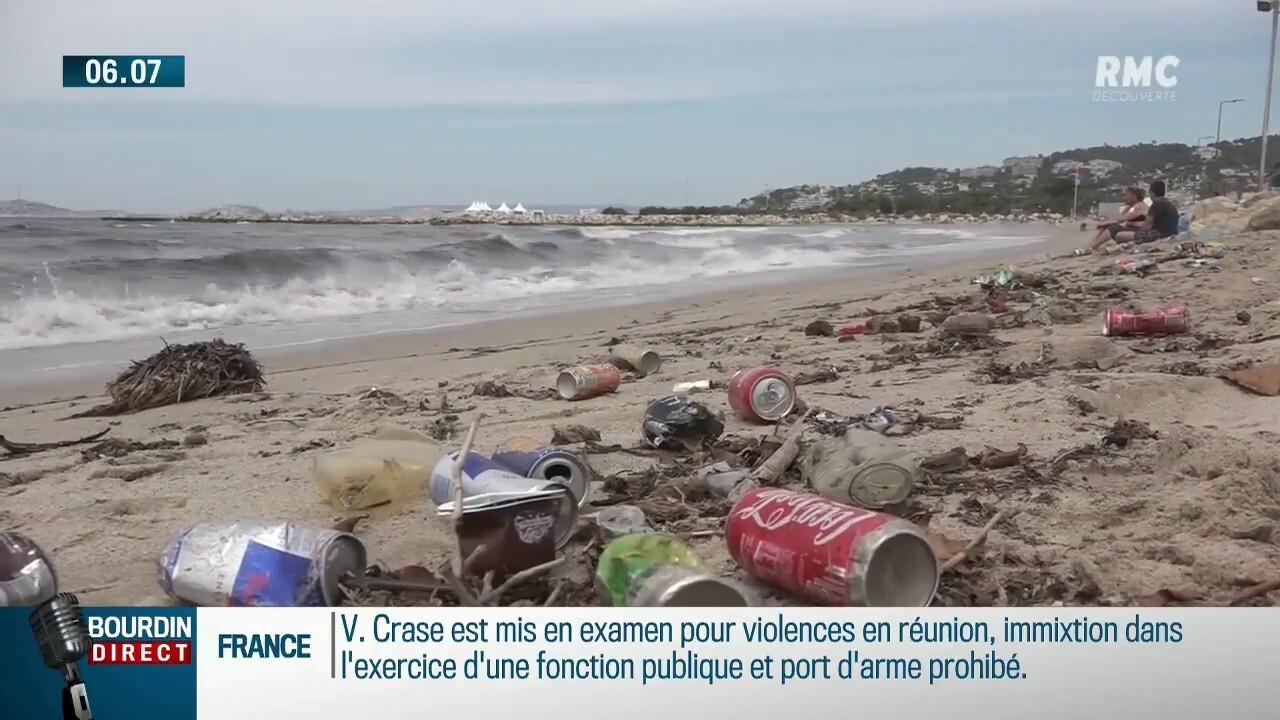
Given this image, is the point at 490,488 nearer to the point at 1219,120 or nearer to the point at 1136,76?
the point at 1136,76

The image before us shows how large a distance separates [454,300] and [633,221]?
4.74 feet

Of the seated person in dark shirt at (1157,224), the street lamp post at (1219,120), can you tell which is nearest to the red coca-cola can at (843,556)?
the street lamp post at (1219,120)

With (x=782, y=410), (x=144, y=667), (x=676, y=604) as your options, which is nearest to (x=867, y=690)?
(x=676, y=604)

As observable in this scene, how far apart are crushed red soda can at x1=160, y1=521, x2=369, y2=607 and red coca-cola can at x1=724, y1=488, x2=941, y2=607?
0.70 metres

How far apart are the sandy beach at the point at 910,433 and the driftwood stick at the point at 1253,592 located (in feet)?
0.05

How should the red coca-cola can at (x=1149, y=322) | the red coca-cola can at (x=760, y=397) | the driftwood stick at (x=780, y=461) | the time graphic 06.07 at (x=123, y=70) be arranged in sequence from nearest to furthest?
the time graphic 06.07 at (x=123, y=70)
the driftwood stick at (x=780, y=461)
the red coca-cola can at (x=760, y=397)
the red coca-cola can at (x=1149, y=322)

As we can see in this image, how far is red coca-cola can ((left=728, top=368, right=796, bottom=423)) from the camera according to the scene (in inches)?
88.4

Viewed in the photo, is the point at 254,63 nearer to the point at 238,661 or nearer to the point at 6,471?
the point at 6,471

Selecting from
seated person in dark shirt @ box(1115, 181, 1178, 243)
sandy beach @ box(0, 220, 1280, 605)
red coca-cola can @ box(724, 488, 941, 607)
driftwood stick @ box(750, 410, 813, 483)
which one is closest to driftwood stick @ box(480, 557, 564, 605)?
sandy beach @ box(0, 220, 1280, 605)

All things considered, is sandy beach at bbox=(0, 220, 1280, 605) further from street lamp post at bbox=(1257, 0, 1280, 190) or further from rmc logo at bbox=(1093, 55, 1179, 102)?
rmc logo at bbox=(1093, 55, 1179, 102)

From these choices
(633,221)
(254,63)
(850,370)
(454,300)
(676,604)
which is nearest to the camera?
(676,604)

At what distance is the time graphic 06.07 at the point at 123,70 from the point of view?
1617 mm

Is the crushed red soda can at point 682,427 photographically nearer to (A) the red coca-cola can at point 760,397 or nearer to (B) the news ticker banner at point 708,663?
(A) the red coca-cola can at point 760,397

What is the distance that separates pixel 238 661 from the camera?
61.7 inches
